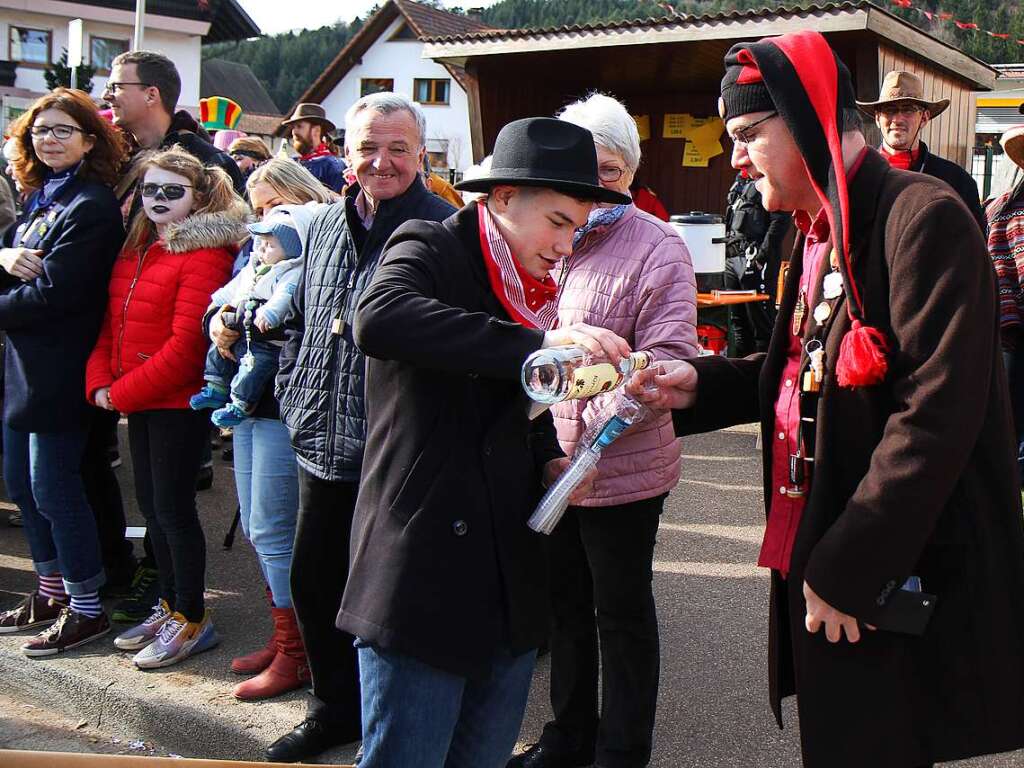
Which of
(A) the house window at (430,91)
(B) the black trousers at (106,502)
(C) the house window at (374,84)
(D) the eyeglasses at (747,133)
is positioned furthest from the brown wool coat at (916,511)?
(C) the house window at (374,84)

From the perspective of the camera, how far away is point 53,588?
4.57m

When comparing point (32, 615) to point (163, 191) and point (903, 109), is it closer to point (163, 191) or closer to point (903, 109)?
point (163, 191)

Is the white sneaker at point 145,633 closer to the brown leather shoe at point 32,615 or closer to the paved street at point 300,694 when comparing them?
the paved street at point 300,694

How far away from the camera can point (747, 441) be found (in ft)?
24.9

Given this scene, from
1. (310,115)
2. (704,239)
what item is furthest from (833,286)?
(310,115)

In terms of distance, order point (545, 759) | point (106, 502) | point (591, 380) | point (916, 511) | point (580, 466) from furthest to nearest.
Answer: point (106, 502) → point (545, 759) → point (580, 466) → point (591, 380) → point (916, 511)

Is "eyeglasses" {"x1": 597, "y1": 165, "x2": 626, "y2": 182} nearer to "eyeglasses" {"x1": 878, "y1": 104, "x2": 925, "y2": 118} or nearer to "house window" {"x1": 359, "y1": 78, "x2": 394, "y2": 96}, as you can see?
"eyeglasses" {"x1": 878, "y1": 104, "x2": 925, "y2": 118}

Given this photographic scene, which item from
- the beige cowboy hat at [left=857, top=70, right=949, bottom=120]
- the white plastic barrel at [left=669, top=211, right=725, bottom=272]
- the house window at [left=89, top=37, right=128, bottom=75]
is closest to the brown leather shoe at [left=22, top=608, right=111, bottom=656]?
the beige cowboy hat at [left=857, top=70, right=949, bottom=120]

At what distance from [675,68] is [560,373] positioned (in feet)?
27.3

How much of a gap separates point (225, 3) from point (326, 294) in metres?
44.2

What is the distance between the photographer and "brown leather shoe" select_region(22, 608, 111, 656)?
4262mm

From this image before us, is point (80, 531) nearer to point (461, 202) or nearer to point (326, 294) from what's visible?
point (326, 294)

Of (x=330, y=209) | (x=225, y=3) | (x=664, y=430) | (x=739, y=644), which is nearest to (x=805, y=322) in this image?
(x=664, y=430)

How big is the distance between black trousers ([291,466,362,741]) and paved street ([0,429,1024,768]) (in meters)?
0.08
